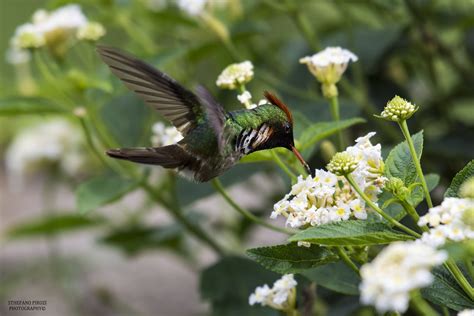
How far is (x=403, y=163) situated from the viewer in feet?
2.95

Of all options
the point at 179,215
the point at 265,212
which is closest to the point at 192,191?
the point at 179,215

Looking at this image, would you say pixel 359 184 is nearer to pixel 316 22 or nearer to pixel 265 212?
pixel 265 212

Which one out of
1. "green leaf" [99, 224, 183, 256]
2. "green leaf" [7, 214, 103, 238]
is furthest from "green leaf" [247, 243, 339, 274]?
"green leaf" [7, 214, 103, 238]

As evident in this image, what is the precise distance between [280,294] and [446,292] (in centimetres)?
21

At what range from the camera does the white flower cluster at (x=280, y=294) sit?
917mm

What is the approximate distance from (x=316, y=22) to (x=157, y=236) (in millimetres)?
867

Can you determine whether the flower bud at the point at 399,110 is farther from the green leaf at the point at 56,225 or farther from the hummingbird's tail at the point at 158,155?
the green leaf at the point at 56,225

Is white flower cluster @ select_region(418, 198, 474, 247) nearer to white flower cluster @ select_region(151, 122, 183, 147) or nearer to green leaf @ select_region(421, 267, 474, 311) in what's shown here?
green leaf @ select_region(421, 267, 474, 311)

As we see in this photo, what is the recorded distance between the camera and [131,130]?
A: 1.61m

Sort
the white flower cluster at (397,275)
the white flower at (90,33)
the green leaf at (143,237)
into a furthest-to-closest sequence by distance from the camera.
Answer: the green leaf at (143,237), the white flower at (90,33), the white flower cluster at (397,275)

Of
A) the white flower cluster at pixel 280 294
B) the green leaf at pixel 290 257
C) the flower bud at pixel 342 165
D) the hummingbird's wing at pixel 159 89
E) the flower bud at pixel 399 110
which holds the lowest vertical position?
the white flower cluster at pixel 280 294

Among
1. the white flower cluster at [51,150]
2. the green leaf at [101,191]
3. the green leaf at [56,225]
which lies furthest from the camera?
the white flower cluster at [51,150]

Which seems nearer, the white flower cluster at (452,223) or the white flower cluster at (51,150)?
the white flower cluster at (452,223)

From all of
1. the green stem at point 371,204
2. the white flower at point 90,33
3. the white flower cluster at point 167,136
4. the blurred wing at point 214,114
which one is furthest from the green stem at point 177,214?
the green stem at point 371,204
